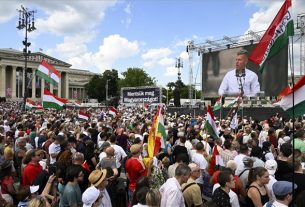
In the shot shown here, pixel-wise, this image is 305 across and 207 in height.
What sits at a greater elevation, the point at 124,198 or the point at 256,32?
the point at 256,32

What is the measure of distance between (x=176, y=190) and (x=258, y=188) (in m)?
1.14

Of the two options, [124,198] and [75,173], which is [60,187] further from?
[124,198]

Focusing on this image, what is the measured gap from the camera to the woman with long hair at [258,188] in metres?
5.17

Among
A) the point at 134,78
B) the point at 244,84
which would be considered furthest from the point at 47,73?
the point at 134,78

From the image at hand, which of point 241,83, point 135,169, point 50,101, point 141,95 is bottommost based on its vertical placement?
point 135,169

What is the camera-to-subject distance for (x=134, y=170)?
22.8 feet

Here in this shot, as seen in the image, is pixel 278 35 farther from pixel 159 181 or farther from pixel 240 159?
pixel 159 181

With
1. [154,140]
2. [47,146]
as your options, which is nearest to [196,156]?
[154,140]

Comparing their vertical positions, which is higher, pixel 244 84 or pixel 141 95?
pixel 244 84

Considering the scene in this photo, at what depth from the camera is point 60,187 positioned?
19.0 ft

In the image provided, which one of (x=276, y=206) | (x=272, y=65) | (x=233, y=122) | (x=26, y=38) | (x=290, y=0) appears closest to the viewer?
(x=276, y=206)

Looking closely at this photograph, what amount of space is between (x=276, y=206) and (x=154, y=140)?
3.23 metres

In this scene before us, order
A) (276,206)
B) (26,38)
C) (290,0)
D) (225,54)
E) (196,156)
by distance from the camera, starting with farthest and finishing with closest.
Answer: (225,54), (26,38), (196,156), (290,0), (276,206)

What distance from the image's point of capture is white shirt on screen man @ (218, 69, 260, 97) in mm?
29547
